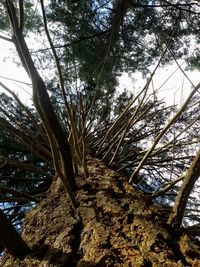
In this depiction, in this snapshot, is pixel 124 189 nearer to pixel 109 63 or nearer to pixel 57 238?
pixel 57 238

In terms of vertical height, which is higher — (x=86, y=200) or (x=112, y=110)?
(x=112, y=110)

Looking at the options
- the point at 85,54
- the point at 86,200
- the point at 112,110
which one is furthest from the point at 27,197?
the point at 112,110

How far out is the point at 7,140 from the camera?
5129 mm

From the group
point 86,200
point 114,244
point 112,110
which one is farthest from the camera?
point 112,110

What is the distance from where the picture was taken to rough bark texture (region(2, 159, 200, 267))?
1192 mm

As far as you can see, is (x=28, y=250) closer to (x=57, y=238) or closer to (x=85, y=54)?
(x=57, y=238)

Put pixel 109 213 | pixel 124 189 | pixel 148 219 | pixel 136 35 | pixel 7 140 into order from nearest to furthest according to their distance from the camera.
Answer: pixel 148 219, pixel 109 213, pixel 124 189, pixel 7 140, pixel 136 35

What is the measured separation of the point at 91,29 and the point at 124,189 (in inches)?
157

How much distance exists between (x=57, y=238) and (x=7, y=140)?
12.8ft

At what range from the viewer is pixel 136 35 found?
5.88 metres

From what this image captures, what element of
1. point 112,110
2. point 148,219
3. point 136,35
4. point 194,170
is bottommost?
point 148,219

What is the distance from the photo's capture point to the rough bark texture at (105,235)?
46.9 inches

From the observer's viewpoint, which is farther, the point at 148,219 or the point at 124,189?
the point at 124,189

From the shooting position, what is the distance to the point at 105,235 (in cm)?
137
